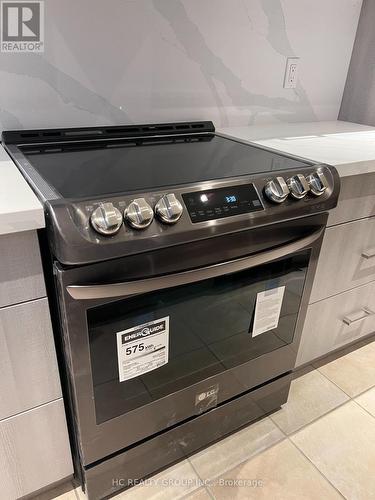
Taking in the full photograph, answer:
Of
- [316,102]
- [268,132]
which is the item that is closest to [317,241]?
[268,132]

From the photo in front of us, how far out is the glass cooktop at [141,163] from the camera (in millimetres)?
812

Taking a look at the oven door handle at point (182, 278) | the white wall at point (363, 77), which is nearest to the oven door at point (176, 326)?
the oven door handle at point (182, 278)

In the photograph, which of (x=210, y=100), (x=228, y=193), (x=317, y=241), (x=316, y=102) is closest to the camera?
(x=228, y=193)

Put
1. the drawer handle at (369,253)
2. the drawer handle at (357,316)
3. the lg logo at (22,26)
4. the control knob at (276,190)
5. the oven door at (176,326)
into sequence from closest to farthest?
the oven door at (176,326), the control knob at (276,190), the lg logo at (22,26), the drawer handle at (369,253), the drawer handle at (357,316)

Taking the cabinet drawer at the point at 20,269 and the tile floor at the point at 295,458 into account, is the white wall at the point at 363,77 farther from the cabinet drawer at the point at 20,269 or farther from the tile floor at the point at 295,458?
the cabinet drawer at the point at 20,269

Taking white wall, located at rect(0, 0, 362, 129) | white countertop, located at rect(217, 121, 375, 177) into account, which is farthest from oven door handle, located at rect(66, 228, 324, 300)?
white wall, located at rect(0, 0, 362, 129)

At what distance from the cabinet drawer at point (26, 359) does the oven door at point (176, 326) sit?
5cm

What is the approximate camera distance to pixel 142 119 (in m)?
1.30

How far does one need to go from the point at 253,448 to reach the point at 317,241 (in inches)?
27.6

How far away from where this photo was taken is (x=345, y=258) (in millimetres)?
1310

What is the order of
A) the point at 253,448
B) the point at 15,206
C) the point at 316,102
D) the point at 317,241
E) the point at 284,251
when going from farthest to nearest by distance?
the point at 316,102, the point at 253,448, the point at 317,241, the point at 284,251, the point at 15,206

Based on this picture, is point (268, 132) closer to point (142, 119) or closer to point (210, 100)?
point (210, 100)

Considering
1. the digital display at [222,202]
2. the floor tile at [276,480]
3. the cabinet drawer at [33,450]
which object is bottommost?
the floor tile at [276,480]

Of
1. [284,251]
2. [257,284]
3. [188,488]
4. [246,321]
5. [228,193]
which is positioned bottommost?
[188,488]
